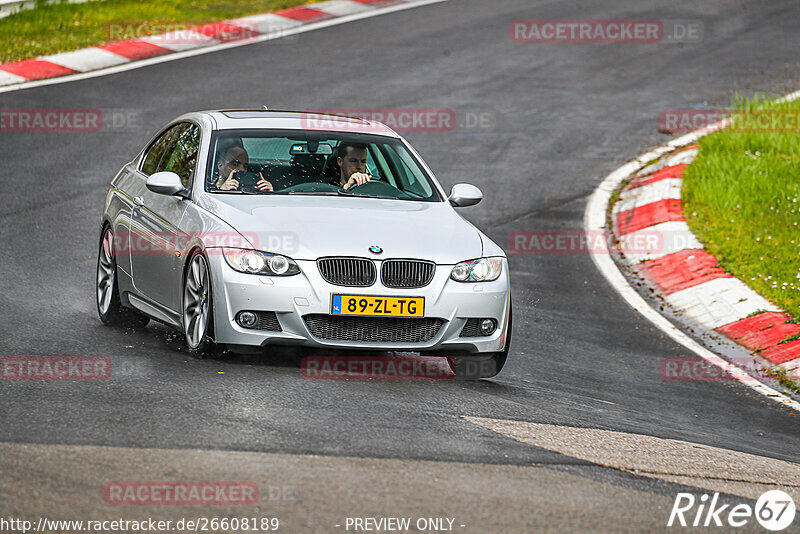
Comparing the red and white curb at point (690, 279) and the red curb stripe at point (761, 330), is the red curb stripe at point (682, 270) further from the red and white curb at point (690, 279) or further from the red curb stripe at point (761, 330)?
the red curb stripe at point (761, 330)

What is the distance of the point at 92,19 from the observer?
811 inches

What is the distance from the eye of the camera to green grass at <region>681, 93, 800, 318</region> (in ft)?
38.1

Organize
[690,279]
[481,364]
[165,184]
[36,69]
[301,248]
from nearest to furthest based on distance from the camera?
[301,248] → [481,364] → [165,184] → [690,279] → [36,69]

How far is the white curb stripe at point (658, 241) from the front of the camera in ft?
41.4

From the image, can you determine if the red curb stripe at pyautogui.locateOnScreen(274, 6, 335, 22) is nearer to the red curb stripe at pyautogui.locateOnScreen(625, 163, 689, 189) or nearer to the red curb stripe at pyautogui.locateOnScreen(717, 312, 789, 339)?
the red curb stripe at pyautogui.locateOnScreen(625, 163, 689, 189)

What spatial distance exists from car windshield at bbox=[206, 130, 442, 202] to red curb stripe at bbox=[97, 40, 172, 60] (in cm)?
1073

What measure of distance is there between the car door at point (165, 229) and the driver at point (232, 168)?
223mm

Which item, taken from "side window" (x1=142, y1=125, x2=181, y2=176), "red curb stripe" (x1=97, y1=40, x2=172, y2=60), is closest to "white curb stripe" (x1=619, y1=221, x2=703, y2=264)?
"side window" (x1=142, y1=125, x2=181, y2=176)

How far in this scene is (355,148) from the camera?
353 inches

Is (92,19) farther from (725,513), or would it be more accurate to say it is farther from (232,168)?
(725,513)

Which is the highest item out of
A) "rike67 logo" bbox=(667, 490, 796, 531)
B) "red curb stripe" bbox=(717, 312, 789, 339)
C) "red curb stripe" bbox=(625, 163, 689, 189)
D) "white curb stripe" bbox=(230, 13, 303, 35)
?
"white curb stripe" bbox=(230, 13, 303, 35)

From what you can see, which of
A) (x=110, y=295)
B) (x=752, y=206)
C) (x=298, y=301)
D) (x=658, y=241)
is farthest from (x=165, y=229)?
(x=752, y=206)

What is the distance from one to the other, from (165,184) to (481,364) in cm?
235

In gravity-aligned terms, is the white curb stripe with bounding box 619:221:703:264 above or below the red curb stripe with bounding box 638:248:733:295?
above
